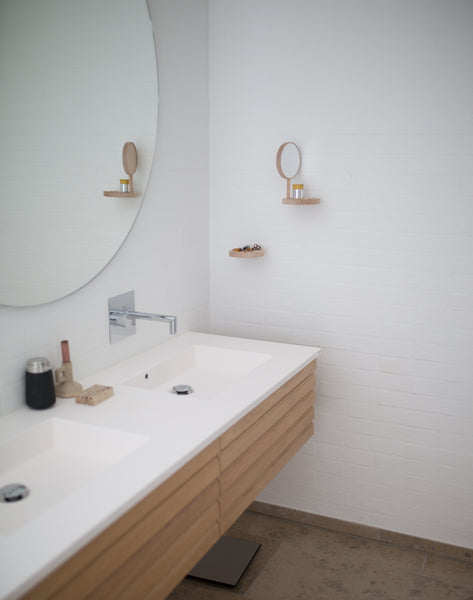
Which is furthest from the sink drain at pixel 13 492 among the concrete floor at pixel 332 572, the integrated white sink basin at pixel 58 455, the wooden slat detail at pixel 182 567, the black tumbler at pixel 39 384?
the concrete floor at pixel 332 572

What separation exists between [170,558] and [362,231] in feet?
5.31

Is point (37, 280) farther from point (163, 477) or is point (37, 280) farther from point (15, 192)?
point (163, 477)

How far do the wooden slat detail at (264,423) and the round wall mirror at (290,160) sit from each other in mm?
910

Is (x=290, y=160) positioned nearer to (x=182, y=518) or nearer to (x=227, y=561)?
(x=182, y=518)

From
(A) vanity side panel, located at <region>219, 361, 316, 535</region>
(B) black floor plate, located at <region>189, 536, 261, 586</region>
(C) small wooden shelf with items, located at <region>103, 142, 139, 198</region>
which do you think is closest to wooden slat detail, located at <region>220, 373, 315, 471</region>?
(A) vanity side panel, located at <region>219, 361, 316, 535</region>

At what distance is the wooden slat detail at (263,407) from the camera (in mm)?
1731

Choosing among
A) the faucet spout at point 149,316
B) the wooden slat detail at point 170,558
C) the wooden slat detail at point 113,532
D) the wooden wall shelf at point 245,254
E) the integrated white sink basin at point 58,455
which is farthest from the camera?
the wooden wall shelf at point 245,254

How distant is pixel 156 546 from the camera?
55.5 inches

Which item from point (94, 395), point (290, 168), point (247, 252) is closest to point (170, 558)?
point (94, 395)

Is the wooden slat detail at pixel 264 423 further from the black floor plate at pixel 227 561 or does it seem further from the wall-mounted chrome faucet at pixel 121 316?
the black floor plate at pixel 227 561

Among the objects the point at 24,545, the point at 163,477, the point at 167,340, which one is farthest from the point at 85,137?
the point at 24,545

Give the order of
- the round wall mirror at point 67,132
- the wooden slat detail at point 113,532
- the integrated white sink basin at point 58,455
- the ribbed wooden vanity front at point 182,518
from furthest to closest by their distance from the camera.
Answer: the round wall mirror at point 67,132 < the integrated white sink basin at point 58,455 < the ribbed wooden vanity front at point 182,518 < the wooden slat detail at point 113,532

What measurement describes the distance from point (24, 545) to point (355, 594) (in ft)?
5.76

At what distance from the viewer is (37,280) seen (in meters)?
1.77
